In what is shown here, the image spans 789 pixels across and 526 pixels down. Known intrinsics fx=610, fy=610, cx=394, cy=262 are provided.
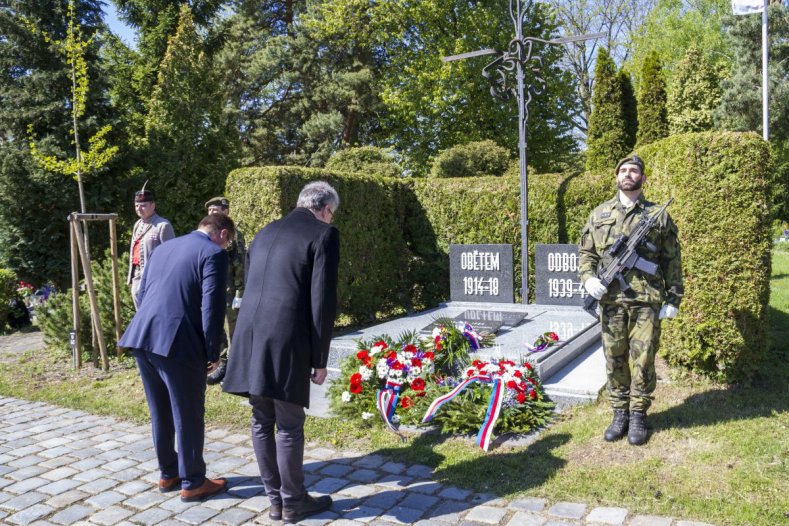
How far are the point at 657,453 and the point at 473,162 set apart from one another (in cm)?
1027

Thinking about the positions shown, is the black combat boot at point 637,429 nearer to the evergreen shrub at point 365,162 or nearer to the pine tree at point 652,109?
the evergreen shrub at point 365,162

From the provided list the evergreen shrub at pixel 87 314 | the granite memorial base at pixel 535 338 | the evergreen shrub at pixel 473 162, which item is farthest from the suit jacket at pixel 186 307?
the evergreen shrub at pixel 473 162

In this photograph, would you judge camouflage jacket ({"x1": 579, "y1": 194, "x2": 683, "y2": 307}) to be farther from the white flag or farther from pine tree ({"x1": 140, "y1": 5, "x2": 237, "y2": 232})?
pine tree ({"x1": 140, "y1": 5, "x2": 237, "y2": 232})

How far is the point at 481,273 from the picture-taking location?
9250 millimetres

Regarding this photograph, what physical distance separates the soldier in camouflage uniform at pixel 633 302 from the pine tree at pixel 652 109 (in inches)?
503

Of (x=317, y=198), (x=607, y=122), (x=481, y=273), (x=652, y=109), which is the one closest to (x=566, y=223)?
(x=481, y=273)

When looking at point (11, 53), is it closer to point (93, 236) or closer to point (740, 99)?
point (93, 236)

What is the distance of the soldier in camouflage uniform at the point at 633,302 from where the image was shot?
4426 millimetres

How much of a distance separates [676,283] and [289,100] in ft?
74.7

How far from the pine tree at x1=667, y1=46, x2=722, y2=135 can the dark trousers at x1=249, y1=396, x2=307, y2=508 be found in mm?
15969

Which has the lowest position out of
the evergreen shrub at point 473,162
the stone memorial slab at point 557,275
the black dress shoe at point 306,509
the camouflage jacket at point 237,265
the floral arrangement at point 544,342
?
the black dress shoe at point 306,509

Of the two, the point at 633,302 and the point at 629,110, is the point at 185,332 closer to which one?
the point at 633,302

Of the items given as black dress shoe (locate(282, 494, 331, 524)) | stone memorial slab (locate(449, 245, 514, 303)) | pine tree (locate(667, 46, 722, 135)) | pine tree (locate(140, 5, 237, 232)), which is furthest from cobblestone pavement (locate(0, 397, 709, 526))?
pine tree (locate(667, 46, 722, 135))

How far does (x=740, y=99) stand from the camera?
18.5m
